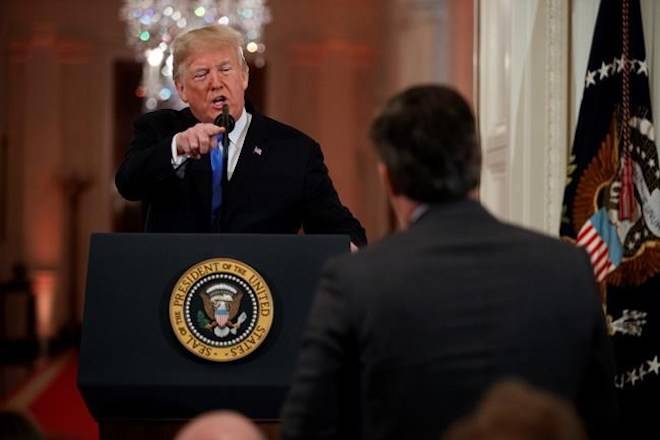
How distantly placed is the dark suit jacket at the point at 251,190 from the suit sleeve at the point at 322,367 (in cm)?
146

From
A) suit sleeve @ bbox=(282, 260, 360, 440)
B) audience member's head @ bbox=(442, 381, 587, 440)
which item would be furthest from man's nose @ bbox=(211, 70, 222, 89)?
audience member's head @ bbox=(442, 381, 587, 440)

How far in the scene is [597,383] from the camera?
2719mm

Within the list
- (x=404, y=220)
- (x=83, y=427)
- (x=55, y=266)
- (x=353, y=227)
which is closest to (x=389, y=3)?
(x=55, y=266)

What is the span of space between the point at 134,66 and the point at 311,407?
14639 millimetres

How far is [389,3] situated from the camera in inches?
656

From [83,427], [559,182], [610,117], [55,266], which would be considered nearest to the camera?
[610,117]

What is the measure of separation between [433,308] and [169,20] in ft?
31.6

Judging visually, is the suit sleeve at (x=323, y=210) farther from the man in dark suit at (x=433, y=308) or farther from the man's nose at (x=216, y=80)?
the man in dark suit at (x=433, y=308)

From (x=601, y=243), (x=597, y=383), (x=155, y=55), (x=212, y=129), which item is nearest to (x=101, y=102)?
(x=155, y=55)

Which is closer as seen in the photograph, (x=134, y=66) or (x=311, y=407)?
(x=311, y=407)

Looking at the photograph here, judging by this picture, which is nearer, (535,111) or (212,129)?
(212,129)

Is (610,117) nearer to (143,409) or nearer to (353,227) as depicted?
(353,227)

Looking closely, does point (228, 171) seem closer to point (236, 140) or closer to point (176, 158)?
point (236, 140)

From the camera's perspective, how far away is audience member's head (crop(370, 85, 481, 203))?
8.46 ft
